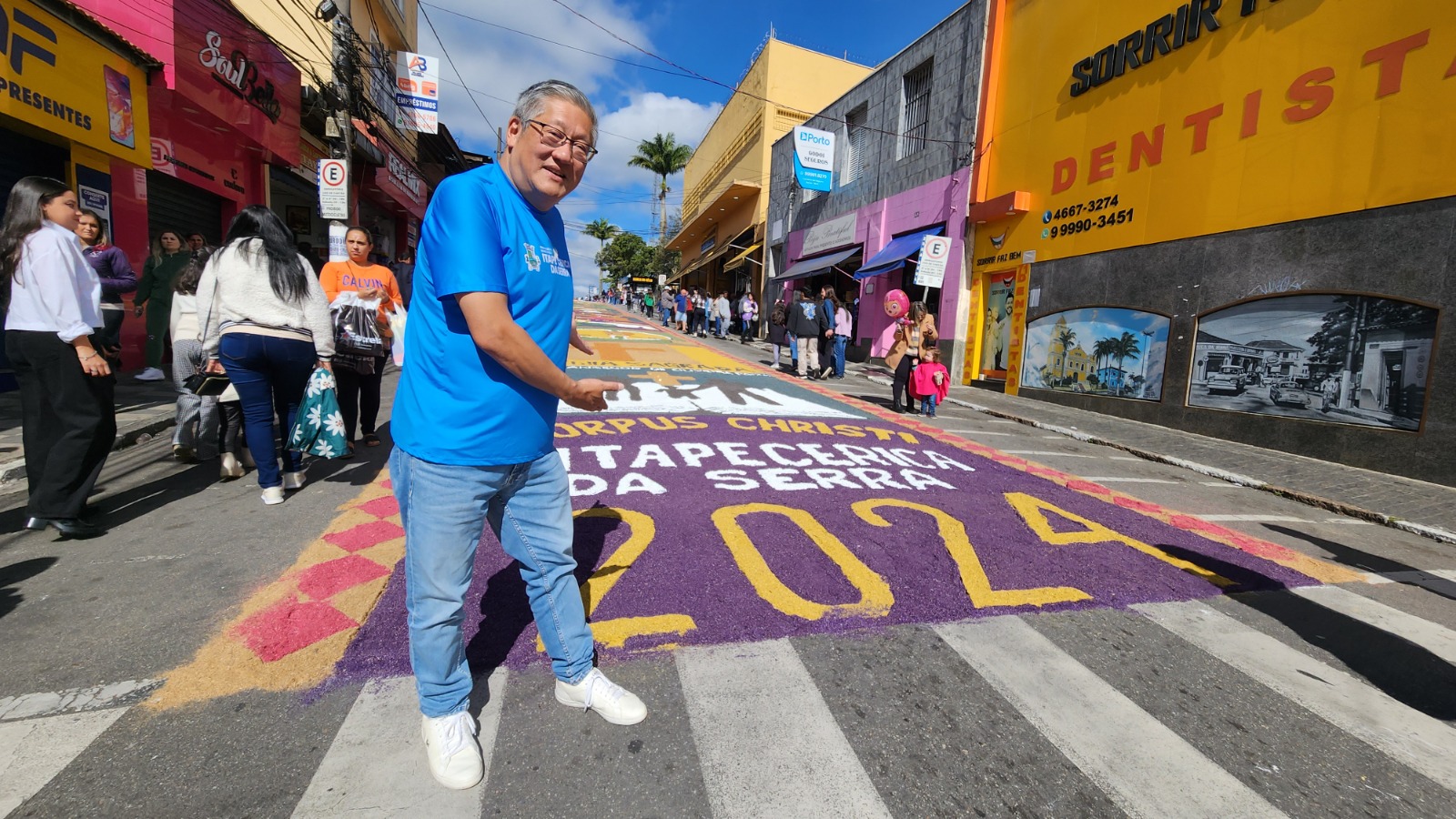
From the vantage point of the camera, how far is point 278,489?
405 cm

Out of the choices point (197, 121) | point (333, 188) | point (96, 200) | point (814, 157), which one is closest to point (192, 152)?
point (197, 121)

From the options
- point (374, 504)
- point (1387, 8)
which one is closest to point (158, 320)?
point (374, 504)

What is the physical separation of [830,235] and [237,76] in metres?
15.6

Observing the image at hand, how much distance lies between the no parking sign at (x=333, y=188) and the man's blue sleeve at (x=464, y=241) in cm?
1187

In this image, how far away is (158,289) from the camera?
8.03 m

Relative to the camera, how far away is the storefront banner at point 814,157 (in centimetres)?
1948

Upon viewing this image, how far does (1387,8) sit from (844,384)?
8.61 metres

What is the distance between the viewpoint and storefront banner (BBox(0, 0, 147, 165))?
6.32 metres

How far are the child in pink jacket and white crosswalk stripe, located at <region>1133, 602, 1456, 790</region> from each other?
5888mm

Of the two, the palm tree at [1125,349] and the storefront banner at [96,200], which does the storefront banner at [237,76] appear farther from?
the palm tree at [1125,349]

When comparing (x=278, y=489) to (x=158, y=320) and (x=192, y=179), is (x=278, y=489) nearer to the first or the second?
(x=158, y=320)

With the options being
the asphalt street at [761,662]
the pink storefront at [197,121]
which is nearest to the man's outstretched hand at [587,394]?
the asphalt street at [761,662]

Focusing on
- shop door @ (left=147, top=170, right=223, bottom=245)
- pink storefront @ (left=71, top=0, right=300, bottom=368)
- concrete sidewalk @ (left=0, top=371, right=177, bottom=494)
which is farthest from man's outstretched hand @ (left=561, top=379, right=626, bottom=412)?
shop door @ (left=147, top=170, right=223, bottom=245)

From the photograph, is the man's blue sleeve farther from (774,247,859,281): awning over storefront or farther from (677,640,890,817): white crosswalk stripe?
(774,247,859,281): awning over storefront
